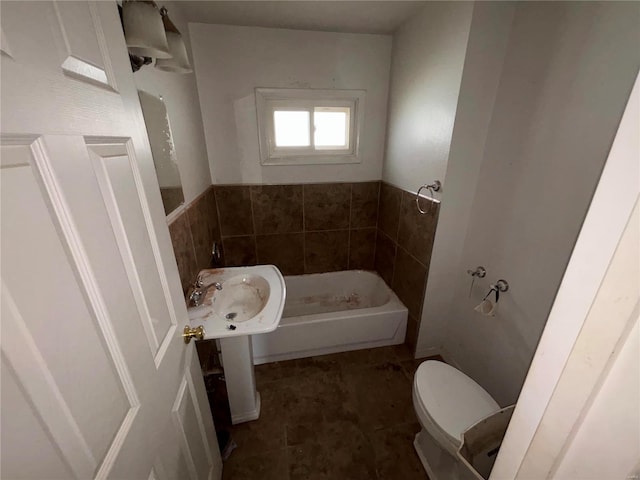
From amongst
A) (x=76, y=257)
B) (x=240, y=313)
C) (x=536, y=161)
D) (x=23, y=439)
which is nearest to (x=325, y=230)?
(x=240, y=313)

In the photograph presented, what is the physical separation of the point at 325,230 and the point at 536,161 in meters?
1.57

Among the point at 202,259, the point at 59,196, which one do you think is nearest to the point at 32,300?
the point at 59,196

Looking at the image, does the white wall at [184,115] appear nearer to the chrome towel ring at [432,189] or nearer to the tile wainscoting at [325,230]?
the tile wainscoting at [325,230]

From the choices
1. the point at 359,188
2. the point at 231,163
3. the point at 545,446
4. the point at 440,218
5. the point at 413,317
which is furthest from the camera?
the point at 359,188

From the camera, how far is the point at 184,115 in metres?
1.52

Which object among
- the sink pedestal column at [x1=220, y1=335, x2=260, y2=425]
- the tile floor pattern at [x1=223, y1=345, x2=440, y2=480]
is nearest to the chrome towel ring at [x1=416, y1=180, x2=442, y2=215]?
the tile floor pattern at [x1=223, y1=345, x2=440, y2=480]

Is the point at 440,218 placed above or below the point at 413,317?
above

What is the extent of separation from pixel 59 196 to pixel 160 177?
82 centimetres

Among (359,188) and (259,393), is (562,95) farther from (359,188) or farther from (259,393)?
(259,393)

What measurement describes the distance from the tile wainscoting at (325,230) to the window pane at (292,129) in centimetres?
38

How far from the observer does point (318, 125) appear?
218 cm

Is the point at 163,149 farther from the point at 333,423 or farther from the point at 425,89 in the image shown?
the point at 333,423

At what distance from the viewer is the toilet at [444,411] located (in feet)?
3.67

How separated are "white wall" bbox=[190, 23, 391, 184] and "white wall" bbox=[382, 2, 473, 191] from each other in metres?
0.18
